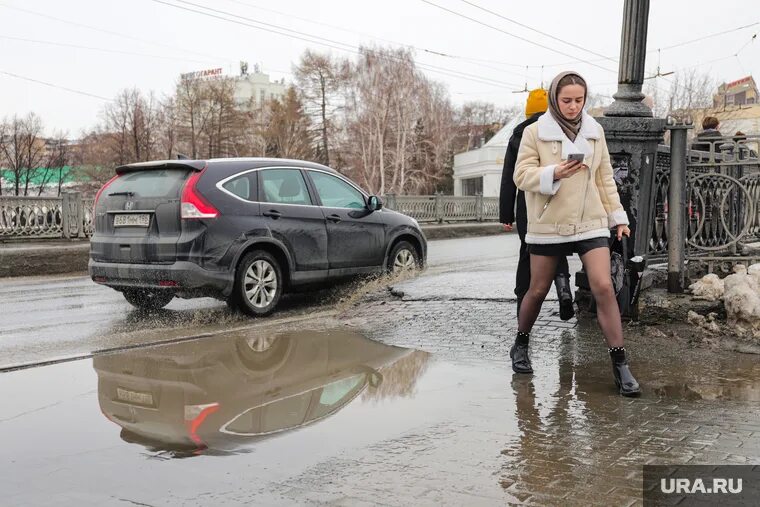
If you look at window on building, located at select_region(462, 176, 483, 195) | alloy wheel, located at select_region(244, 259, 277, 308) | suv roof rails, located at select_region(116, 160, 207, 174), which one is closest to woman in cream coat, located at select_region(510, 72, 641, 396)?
alloy wheel, located at select_region(244, 259, 277, 308)

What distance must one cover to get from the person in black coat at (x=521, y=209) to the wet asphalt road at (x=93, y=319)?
2.82 m

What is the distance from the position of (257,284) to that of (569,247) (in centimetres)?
430

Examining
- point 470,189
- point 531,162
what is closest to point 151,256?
point 531,162

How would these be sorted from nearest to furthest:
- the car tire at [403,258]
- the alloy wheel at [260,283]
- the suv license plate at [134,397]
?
the suv license plate at [134,397] < the alloy wheel at [260,283] < the car tire at [403,258]

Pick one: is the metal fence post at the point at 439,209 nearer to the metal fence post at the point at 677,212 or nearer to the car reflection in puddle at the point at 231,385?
the metal fence post at the point at 677,212

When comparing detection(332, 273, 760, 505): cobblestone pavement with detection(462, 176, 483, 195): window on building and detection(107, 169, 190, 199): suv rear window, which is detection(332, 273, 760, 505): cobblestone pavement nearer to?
detection(107, 169, 190, 199): suv rear window

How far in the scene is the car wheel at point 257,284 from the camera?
8.34 metres

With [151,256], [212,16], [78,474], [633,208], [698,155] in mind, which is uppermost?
[212,16]

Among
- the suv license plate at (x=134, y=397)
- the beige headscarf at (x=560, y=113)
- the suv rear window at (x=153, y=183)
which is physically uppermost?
the beige headscarf at (x=560, y=113)

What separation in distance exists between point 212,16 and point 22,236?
1661 centimetres

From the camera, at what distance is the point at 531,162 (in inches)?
198

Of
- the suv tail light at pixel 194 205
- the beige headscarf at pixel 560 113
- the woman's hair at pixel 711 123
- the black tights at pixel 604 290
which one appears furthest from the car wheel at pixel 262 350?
the woman's hair at pixel 711 123

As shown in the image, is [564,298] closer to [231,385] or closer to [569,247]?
[569,247]

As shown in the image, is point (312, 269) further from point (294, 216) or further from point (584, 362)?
point (584, 362)
